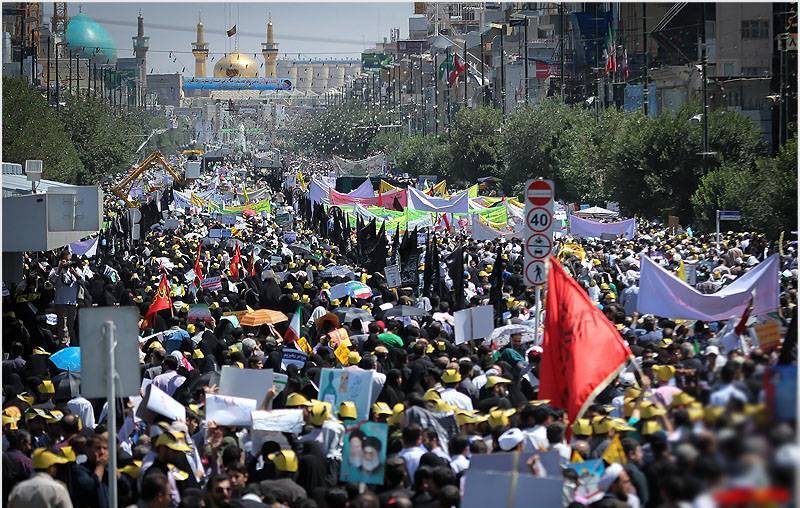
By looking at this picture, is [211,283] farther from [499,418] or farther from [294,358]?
[499,418]

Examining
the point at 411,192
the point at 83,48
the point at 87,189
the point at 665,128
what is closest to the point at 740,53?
the point at 665,128

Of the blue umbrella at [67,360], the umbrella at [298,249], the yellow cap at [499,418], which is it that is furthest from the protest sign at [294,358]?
the umbrella at [298,249]

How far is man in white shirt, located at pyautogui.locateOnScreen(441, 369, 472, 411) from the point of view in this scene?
1020 cm

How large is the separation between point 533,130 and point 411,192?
2129cm

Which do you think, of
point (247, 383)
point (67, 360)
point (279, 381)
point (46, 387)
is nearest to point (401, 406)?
point (247, 383)

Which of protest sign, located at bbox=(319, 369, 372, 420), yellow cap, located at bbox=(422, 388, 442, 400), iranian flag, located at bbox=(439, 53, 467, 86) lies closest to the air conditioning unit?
protest sign, located at bbox=(319, 369, 372, 420)

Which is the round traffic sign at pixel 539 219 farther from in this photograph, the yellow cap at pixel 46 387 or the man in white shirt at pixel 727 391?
the man in white shirt at pixel 727 391

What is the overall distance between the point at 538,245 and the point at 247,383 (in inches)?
142

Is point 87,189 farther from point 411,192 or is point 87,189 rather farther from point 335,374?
point 411,192

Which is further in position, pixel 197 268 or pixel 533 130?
pixel 533 130

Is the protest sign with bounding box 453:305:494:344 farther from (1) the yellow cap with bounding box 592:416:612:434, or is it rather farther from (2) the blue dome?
(2) the blue dome

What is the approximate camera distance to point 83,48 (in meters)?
149

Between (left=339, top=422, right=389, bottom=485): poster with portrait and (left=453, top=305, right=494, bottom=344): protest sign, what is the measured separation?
19.3ft

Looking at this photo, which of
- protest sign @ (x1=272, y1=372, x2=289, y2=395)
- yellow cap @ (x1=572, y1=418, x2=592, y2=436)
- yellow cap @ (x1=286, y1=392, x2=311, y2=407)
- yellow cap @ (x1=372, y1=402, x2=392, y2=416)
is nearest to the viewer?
yellow cap @ (x1=572, y1=418, x2=592, y2=436)
